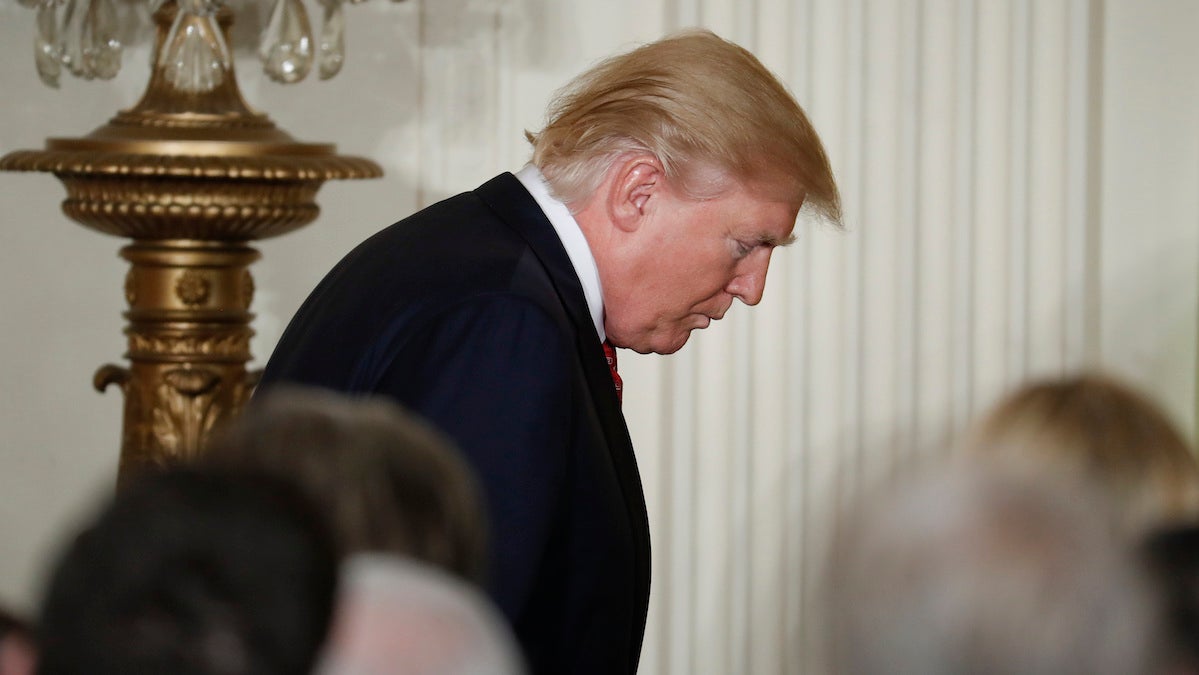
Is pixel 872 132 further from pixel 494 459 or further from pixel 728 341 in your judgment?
pixel 494 459

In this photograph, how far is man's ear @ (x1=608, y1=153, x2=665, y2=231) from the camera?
2.09 m

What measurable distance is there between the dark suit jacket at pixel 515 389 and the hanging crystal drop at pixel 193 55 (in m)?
1.15

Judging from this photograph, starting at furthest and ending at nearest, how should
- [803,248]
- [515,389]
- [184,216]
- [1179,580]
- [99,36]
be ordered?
[803,248] → [99,36] → [184,216] → [515,389] → [1179,580]

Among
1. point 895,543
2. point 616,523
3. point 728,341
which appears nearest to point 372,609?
point 895,543

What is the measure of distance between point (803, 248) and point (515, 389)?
254 cm

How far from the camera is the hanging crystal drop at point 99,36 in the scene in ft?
9.85

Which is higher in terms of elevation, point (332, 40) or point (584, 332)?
point (332, 40)

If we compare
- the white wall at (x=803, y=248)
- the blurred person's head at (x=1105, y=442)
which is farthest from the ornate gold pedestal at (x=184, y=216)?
the blurred person's head at (x=1105, y=442)

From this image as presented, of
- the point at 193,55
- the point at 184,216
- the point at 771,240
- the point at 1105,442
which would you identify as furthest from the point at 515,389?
the point at 193,55

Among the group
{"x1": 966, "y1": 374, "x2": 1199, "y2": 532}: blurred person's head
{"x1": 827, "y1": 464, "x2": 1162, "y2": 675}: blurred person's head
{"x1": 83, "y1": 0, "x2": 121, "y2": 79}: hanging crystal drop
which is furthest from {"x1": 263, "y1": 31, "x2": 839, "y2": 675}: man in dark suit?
{"x1": 83, "y1": 0, "x2": 121, "y2": 79}: hanging crystal drop

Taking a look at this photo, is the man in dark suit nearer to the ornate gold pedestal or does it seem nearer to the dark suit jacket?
the dark suit jacket

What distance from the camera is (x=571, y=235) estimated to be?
210cm

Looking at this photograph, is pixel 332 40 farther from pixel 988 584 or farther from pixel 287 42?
pixel 988 584

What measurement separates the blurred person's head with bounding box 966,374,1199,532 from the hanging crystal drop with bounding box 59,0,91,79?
2403 mm
